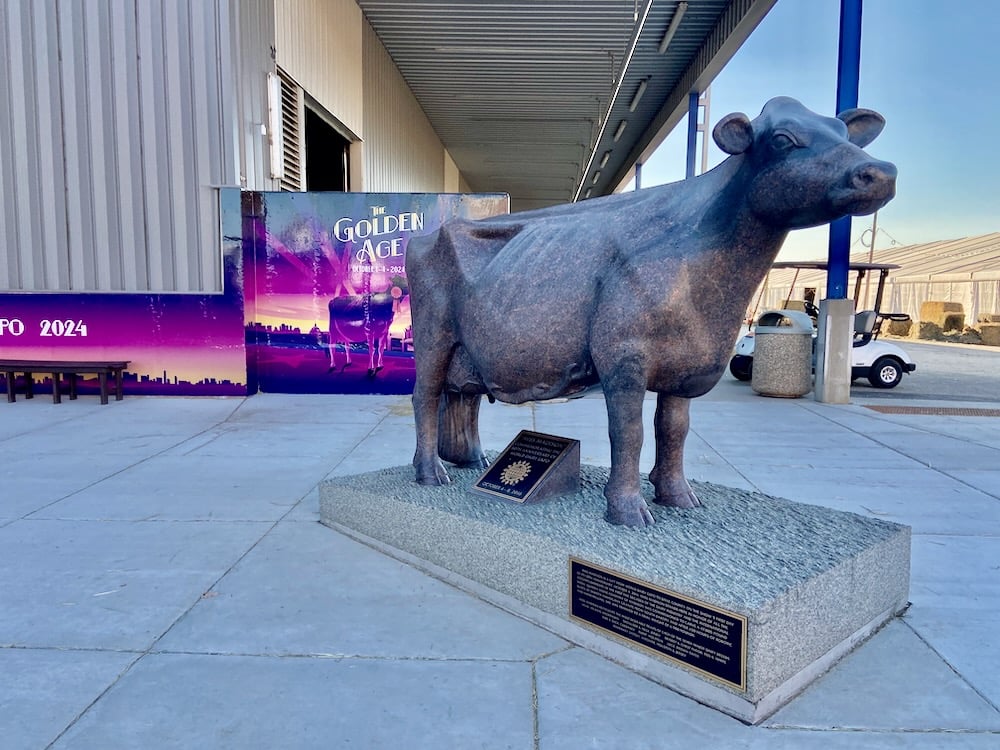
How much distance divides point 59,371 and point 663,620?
8089mm

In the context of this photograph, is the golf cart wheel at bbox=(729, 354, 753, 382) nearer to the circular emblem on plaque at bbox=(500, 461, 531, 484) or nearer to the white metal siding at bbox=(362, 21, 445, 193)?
the white metal siding at bbox=(362, 21, 445, 193)

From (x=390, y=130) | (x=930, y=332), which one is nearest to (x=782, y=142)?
(x=390, y=130)

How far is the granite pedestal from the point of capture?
204cm

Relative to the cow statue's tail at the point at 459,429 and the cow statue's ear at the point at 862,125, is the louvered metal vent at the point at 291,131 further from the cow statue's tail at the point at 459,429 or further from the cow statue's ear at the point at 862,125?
the cow statue's ear at the point at 862,125

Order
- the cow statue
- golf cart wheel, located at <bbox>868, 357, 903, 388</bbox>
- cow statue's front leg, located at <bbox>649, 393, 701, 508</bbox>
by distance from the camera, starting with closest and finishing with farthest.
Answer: the cow statue, cow statue's front leg, located at <bbox>649, 393, 701, 508</bbox>, golf cart wheel, located at <bbox>868, 357, 903, 388</bbox>

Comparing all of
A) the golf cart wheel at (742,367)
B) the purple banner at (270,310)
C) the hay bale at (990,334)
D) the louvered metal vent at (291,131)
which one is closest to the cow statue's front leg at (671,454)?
the purple banner at (270,310)

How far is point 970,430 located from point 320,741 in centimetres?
701

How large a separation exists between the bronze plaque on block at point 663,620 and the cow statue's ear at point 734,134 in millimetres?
1383

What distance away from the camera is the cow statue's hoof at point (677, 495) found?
9.59ft

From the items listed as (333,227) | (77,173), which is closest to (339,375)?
(333,227)

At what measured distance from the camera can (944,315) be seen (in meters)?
24.1

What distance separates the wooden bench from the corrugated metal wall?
0.95m

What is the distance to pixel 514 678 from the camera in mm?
2186

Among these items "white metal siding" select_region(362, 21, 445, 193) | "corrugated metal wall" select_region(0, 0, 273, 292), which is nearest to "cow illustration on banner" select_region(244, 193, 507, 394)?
"corrugated metal wall" select_region(0, 0, 273, 292)
